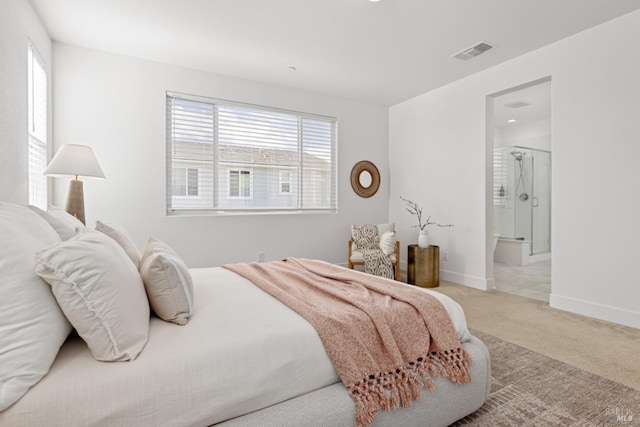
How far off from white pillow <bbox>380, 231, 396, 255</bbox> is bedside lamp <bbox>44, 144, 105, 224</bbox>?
10.8 ft

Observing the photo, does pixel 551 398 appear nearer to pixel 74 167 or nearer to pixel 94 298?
pixel 94 298

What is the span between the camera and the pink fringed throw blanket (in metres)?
1.33

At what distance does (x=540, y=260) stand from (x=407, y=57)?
491cm

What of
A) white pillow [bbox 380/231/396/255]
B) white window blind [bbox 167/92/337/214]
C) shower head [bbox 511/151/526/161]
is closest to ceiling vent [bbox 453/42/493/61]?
white window blind [bbox 167/92/337/214]

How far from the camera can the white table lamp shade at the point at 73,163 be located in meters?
2.68

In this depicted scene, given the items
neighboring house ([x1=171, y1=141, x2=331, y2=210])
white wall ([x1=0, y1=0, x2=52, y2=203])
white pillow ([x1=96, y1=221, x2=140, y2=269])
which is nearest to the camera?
white pillow ([x1=96, y1=221, x2=140, y2=269])

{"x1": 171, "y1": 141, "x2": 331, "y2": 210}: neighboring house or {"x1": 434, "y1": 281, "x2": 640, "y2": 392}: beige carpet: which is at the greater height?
{"x1": 171, "y1": 141, "x2": 331, "y2": 210}: neighboring house

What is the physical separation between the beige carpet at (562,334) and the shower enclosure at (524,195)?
3071 mm

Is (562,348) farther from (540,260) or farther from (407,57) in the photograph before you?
(540,260)

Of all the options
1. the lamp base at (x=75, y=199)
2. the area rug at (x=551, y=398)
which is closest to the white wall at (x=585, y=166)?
the area rug at (x=551, y=398)

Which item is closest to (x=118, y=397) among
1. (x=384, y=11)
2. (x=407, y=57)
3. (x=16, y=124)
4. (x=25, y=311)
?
(x=25, y=311)

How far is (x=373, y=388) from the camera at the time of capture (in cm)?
133

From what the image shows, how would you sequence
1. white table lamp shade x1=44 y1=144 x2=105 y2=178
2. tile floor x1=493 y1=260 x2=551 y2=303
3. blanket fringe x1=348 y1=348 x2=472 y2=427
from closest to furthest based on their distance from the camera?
blanket fringe x1=348 y1=348 x2=472 y2=427 < white table lamp shade x1=44 y1=144 x2=105 y2=178 < tile floor x1=493 y1=260 x2=551 y2=303

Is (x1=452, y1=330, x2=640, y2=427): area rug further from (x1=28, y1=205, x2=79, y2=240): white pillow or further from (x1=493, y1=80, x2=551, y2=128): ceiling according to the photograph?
(x1=493, y1=80, x2=551, y2=128): ceiling
